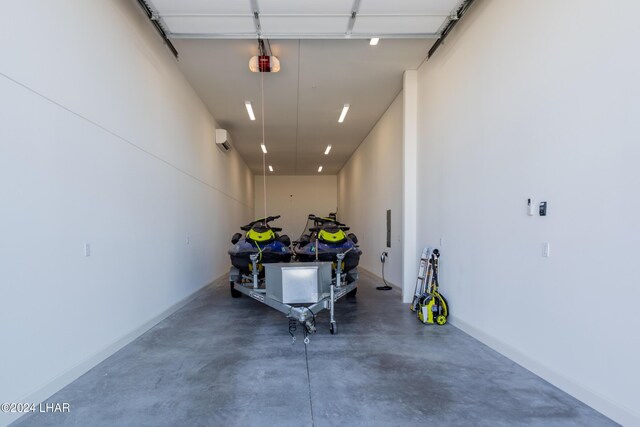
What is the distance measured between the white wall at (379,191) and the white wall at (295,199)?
3788mm

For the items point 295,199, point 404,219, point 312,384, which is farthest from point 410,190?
point 295,199

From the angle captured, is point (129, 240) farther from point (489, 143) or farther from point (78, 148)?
point (489, 143)

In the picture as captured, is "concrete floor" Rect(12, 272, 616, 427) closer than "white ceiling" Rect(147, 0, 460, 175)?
Yes

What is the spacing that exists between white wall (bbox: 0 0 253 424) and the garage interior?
0.02 meters

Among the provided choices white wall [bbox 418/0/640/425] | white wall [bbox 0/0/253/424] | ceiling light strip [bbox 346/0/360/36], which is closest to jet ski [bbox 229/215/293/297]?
white wall [bbox 0/0/253/424]

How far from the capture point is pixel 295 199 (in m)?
16.9

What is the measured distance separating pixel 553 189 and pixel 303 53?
13.1 feet

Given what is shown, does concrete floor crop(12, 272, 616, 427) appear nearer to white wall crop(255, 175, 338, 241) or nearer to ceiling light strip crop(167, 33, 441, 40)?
ceiling light strip crop(167, 33, 441, 40)

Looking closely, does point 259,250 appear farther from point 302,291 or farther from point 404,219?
point 404,219

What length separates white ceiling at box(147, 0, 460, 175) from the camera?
13.6ft

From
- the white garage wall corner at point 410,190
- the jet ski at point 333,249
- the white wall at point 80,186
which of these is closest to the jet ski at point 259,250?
the jet ski at point 333,249

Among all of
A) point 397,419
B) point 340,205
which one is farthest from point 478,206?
point 340,205

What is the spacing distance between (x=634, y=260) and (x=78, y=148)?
415 centimetres

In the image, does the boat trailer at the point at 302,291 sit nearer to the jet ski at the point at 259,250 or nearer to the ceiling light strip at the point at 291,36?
the jet ski at the point at 259,250
